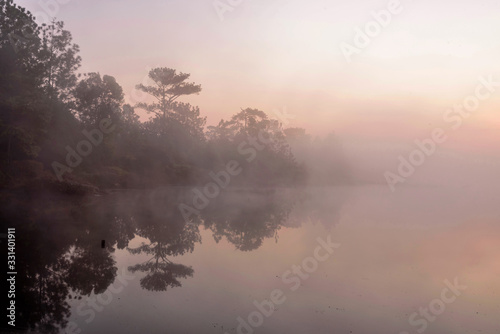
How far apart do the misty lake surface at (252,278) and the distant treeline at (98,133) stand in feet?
49.9

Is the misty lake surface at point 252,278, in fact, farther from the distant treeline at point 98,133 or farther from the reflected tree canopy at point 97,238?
the distant treeline at point 98,133

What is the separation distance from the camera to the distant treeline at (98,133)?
38.5 m

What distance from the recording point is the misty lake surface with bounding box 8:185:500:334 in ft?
36.9

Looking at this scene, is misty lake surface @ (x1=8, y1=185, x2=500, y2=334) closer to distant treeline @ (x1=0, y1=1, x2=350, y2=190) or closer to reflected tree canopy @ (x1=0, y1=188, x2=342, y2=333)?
reflected tree canopy @ (x1=0, y1=188, x2=342, y2=333)

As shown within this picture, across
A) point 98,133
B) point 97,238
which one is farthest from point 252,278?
point 98,133

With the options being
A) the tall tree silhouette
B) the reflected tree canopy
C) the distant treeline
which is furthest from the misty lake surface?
the tall tree silhouette

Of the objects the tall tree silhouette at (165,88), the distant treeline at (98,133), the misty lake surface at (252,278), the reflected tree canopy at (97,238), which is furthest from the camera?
the tall tree silhouette at (165,88)

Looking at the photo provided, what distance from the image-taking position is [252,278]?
15.8 meters

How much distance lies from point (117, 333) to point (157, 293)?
3.49m

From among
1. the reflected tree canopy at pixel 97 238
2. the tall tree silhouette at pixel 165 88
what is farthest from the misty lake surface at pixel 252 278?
the tall tree silhouette at pixel 165 88

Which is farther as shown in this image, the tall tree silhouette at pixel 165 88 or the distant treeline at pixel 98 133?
the tall tree silhouette at pixel 165 88

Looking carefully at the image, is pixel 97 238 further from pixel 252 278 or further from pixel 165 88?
pixel 165 88

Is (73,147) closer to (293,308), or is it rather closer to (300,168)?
(293,308)

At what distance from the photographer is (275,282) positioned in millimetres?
15383
